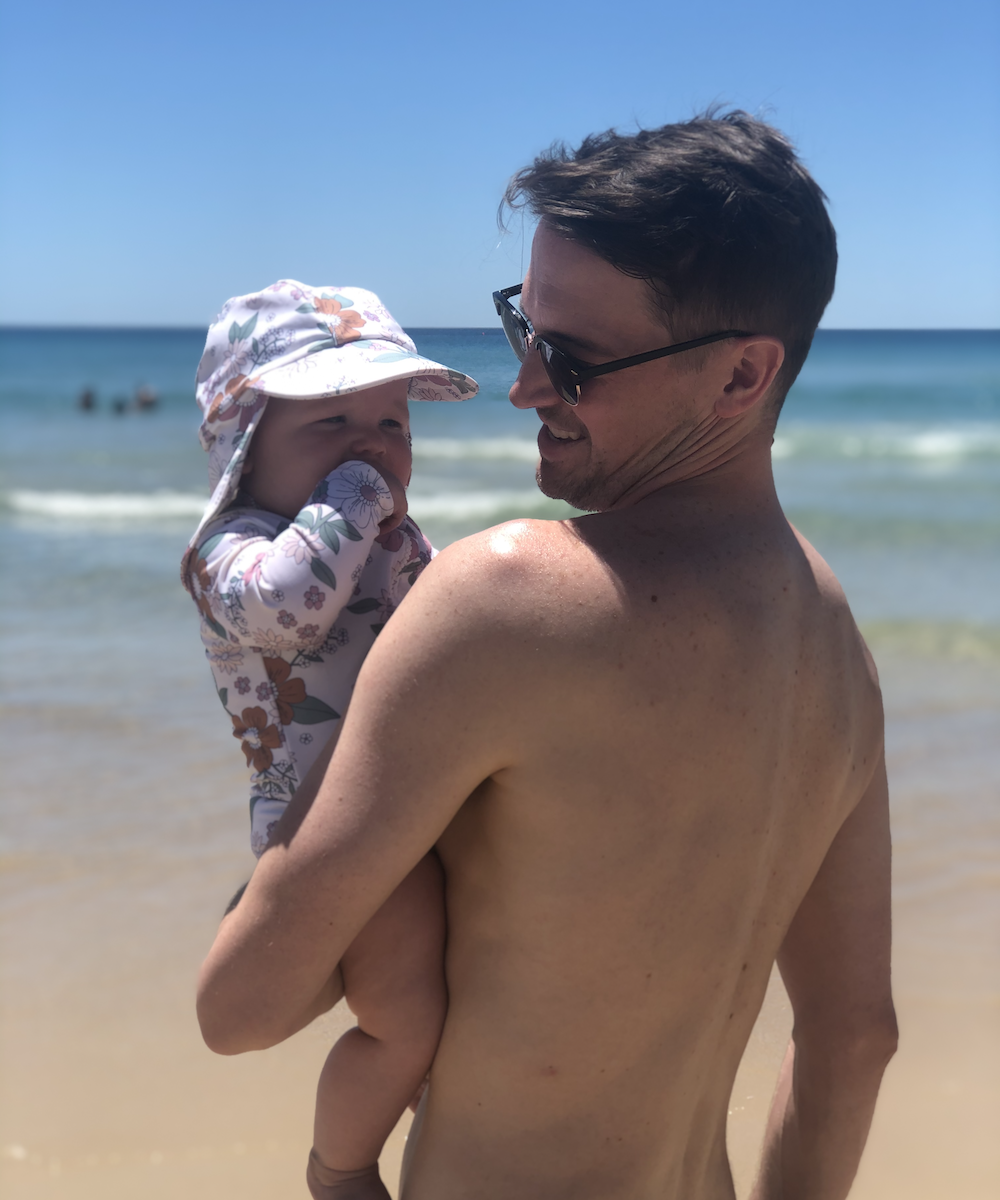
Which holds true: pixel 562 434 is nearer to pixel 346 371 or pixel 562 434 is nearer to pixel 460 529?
pixel 346 371

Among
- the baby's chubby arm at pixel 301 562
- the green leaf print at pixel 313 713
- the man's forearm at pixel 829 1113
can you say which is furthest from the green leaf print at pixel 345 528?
the man's forearm at pixel 829 1113

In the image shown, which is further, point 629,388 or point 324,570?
point 324,570

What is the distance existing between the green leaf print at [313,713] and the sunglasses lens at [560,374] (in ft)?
1.79

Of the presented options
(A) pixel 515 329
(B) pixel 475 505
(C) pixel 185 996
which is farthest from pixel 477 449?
(A) pixel 515 329

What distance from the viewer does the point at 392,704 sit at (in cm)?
123

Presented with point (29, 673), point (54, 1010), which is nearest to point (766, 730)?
point (54, 1010)

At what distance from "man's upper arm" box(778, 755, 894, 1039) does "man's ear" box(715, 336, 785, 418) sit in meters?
0.55

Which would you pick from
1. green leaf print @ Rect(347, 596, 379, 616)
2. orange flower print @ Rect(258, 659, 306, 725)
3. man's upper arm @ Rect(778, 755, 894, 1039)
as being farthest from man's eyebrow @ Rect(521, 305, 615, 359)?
man's upper arm @ Rect(778, 755, 894, 1039)

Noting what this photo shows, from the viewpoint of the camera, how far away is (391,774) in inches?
48.3

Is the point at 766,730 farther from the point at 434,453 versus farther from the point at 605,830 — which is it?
the point at 434,453

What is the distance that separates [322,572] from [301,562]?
0.10ft

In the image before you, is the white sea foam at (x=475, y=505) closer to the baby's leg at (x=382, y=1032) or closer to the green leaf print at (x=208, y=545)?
Result: the green leaf print at (x=208, y=545)

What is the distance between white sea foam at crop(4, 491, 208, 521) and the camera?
12734 mm

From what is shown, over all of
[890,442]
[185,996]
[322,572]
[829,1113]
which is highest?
[322,572]
